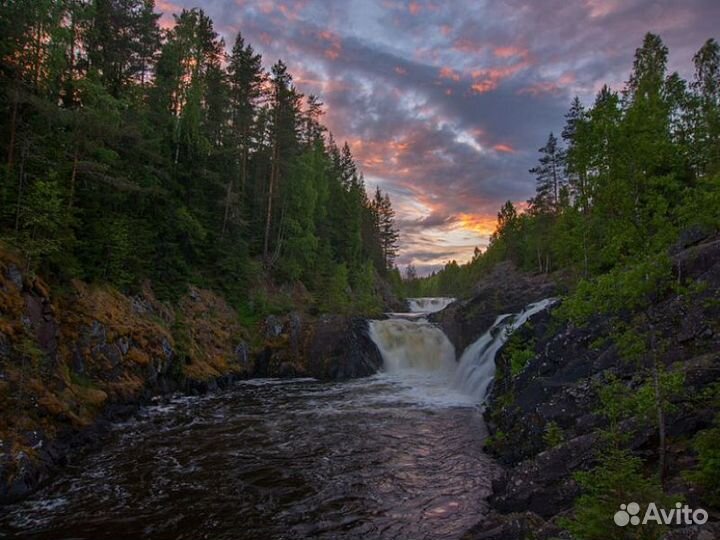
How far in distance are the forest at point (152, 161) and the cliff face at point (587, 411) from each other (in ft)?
50.8

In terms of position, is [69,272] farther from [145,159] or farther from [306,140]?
[306,140]

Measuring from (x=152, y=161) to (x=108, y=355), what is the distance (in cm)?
1333

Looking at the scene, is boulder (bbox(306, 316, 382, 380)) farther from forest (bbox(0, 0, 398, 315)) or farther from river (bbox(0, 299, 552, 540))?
river (bbox(0, 299, 552, 540))

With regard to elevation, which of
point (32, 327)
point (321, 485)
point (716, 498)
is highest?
point (32, 327)

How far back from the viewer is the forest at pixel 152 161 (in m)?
16.9

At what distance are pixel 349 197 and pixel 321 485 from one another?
4886 centimetres

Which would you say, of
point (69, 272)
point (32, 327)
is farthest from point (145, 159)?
point (32, 327)

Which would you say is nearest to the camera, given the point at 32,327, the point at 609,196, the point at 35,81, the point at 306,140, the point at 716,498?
the point at 716,498

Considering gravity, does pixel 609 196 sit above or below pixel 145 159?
below

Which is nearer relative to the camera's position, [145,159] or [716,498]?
[716,498]

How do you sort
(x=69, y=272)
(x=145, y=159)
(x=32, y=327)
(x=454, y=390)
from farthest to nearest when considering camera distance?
(x=145, y=159), (x=454, y=390), (x=69, y=272), (x=32, y=327)

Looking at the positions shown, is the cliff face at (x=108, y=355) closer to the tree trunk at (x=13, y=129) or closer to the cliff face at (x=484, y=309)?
the tree trunk at (x=13, y=129)

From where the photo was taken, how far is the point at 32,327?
530 inches

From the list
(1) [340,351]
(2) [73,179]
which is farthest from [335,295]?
(2) [73,179]
